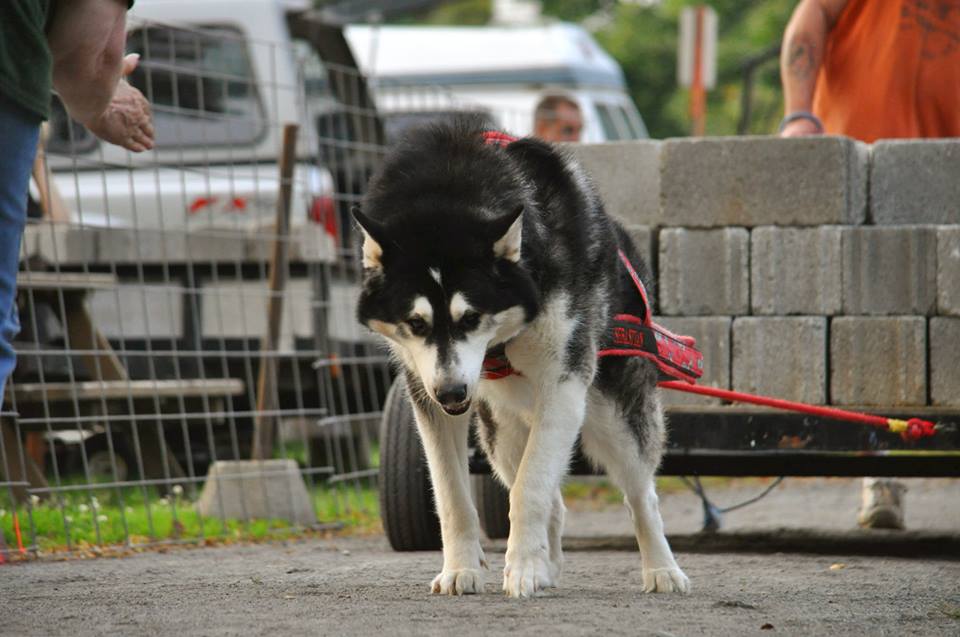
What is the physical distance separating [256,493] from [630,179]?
8.35 feet

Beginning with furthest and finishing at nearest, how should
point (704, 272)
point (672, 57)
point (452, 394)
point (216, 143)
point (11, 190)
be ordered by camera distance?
point (672, 57) < point (216, 143) < point (704, 272) < point (452, 394) < point (11, 190)

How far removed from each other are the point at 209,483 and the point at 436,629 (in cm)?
376

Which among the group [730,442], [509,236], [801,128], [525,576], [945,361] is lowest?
[525,576]

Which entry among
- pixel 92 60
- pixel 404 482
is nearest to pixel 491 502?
pixel 404 482

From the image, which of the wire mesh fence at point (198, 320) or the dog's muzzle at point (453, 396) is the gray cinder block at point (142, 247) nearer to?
the wire mesh fence at point (198, 320)

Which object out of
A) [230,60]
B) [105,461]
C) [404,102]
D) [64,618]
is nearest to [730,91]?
[404,102]

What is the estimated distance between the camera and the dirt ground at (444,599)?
13.0 ft

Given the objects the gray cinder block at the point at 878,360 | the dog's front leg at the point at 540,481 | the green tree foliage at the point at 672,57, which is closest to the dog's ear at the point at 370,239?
the dog's front leg at the point at 540,481

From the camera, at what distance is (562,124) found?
12.0 m

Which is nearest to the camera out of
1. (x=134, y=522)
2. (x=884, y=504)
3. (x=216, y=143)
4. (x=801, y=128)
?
(x=801, y=128)

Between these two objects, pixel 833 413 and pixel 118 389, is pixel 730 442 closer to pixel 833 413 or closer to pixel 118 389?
pixel 833 413

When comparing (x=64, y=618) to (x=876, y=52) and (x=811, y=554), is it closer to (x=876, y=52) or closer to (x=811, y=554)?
(x=811, y=554)

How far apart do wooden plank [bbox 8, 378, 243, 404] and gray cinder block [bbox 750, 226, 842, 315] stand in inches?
117

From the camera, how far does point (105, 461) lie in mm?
9359
